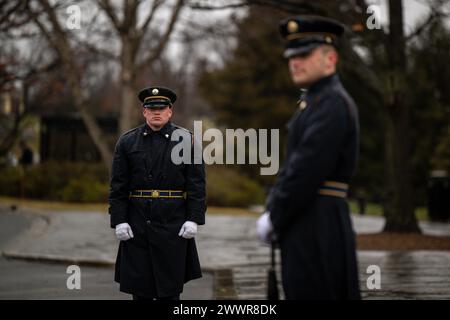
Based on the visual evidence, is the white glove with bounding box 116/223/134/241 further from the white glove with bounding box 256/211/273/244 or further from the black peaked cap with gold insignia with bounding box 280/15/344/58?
the black peaked cap with gold insignia with bounding box 280/15/344/58

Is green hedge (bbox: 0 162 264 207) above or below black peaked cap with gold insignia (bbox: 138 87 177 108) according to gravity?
above

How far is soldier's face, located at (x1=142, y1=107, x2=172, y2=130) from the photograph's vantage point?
6.64 meters

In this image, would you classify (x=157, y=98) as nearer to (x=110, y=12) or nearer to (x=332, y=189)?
(x=332, y=189)

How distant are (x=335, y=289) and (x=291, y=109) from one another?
3582 cm

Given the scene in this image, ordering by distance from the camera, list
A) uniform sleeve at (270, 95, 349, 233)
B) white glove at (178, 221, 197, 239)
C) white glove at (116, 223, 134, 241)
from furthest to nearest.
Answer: white glove at (178, 221, 197, 239) < white glove at (116, 223, 134, 241) < uniform sleeve at (270, 95, 349, 233)

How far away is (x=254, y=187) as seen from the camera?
101 ft

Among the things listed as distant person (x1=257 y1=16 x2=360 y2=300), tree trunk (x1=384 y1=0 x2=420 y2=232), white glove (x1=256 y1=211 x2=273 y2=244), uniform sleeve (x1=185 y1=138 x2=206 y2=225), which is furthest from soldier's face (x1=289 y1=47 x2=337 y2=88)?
tree trunk (x1=384 y1=0 x2=420 y2=232)

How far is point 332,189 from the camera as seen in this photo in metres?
4.37

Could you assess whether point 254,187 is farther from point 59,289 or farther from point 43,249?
point 59,289

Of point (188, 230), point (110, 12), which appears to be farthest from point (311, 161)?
point (110, 12)

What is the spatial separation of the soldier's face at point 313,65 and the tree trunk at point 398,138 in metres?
11.5

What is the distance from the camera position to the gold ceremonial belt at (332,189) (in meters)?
4.36

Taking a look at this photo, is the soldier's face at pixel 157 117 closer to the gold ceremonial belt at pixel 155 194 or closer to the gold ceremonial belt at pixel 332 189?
the gold ceremonial belt at pixel 155 194
